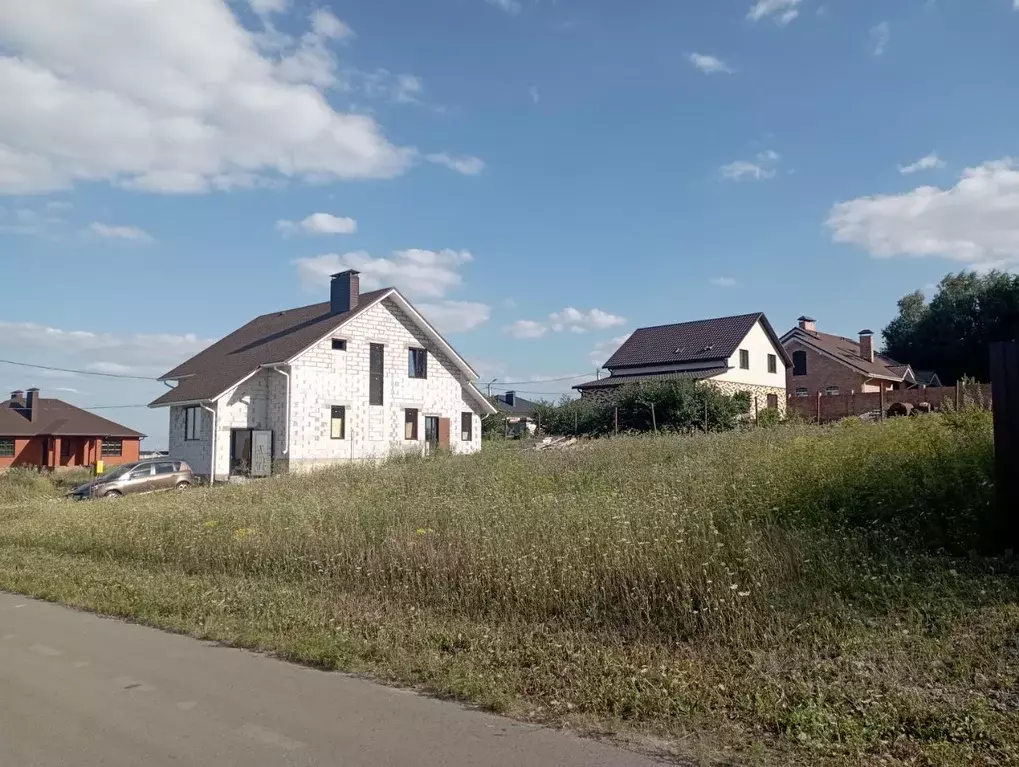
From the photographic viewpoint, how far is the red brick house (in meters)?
46.7

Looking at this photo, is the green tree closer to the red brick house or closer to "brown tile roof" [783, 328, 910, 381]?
"brown tile roof" [783, 328, 910, 381]

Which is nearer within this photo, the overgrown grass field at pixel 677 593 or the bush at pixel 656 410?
the overgrown grass field at pixel 677 593

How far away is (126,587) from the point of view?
33.4 feet

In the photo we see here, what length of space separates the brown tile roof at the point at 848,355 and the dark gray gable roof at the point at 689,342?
5532 millimetres

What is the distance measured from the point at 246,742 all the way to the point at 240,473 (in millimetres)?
26684

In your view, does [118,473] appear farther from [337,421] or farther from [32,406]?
[32,406]

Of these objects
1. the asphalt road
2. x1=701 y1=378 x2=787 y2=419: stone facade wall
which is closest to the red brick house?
x1=701 y1=378 x2=787 y2=419: stone facade wall

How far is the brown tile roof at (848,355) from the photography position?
165ft

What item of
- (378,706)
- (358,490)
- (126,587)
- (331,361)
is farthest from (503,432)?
(378,706)

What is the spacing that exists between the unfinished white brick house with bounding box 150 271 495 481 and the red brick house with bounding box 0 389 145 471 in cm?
1662

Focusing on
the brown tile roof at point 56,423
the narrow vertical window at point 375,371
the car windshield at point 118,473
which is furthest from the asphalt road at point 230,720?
the brown tile roof at point 56,423

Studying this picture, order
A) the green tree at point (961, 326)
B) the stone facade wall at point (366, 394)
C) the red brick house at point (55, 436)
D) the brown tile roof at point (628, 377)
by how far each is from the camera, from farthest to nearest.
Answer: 1. the green tree at point (961, 326)
2. the red brick house at point (55, 436)
3. the brown tile roof at point (628, 377)
4. the stone facade wall at point (366, 394)

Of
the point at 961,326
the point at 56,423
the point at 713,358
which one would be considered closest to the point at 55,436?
the point at 56,423

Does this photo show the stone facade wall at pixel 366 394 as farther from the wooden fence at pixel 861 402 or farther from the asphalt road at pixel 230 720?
the asphalt road at pixel 230 720
